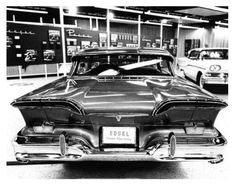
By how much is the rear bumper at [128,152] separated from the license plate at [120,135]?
76 millimetres

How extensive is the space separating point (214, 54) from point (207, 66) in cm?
143

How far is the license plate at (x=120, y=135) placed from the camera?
64.5 inches

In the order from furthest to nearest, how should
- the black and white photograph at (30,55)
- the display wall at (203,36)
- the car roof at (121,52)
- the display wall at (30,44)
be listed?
the display wall at (203,36) < the black and white photograph at (30,55) < the display wall at (30,44) < the car roof at (121,52)

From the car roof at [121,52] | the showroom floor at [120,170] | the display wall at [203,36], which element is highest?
the display wall at [203,36]

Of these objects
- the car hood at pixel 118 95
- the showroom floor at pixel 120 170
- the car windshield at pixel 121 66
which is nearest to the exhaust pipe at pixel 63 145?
the car hood at pixel 118 95

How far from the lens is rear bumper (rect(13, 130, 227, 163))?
5.27ft

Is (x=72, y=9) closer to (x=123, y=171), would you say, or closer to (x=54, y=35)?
(x=54, y=35)

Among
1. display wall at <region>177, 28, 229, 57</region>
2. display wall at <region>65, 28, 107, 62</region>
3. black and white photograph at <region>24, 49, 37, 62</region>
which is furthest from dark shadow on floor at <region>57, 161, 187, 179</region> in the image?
display wall at <region>177, 28, 229, 57</region>

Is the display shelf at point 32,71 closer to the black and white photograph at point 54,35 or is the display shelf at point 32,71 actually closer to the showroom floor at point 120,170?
the black and white photograph at point 54,35

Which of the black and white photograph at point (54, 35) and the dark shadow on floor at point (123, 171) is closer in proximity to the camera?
the dark shadow on floor at point (123, 171)

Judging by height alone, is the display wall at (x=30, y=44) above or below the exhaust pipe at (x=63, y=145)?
above

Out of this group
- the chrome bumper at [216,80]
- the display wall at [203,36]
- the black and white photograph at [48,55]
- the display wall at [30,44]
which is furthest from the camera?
the display wall at [203,36]
